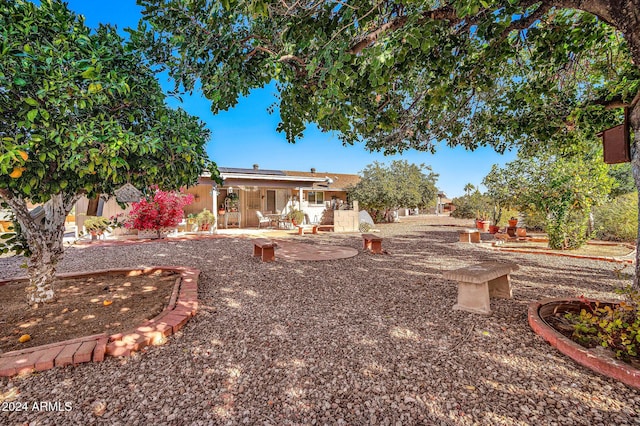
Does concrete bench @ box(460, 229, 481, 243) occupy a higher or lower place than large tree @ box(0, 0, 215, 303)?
lower

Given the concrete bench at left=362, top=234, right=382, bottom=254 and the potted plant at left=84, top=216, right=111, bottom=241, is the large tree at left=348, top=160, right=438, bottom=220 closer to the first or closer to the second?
the concrete bench at left=362, top=234, right=382, bottom=254

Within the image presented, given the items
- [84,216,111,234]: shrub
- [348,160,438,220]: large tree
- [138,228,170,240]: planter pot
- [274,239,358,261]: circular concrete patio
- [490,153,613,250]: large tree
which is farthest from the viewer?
[348,160,438,220]: large tree

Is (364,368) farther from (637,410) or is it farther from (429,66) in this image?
(429,66)

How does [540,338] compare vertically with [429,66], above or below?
below

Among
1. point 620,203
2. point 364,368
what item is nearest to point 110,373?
point 364,368

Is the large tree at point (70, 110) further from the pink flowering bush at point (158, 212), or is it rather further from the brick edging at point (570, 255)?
the brick edging at point (570, 255)

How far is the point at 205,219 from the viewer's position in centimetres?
1360

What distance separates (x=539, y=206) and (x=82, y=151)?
11.5 m

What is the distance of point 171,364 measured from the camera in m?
2.49

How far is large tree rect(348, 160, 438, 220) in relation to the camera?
20.6 meters

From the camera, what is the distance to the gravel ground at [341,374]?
6.23 ft

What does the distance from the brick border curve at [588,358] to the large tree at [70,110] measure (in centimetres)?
405

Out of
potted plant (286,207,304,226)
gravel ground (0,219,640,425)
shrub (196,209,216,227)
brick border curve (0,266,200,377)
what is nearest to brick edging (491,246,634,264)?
gravel ground (0,219,640,425)

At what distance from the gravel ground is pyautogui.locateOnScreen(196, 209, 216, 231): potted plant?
9.79m
